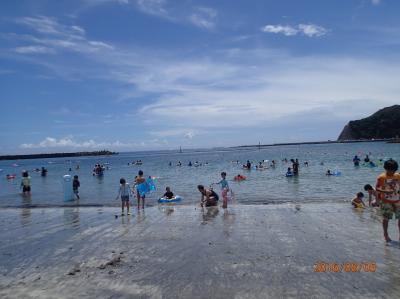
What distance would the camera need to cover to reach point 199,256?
26.7ft

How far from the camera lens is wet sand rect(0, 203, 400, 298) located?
20.5 feet

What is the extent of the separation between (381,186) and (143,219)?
8.09 metres

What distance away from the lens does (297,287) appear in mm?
6172

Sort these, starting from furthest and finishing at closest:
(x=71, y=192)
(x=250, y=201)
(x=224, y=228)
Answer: (x=71, y=192) < (x=250, y=201) < (x=224, y=228)

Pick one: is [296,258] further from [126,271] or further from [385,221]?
[126,271]

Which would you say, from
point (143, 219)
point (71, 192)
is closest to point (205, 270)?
point (143, 219)

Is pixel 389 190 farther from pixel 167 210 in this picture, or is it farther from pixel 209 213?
pixel 167 210
